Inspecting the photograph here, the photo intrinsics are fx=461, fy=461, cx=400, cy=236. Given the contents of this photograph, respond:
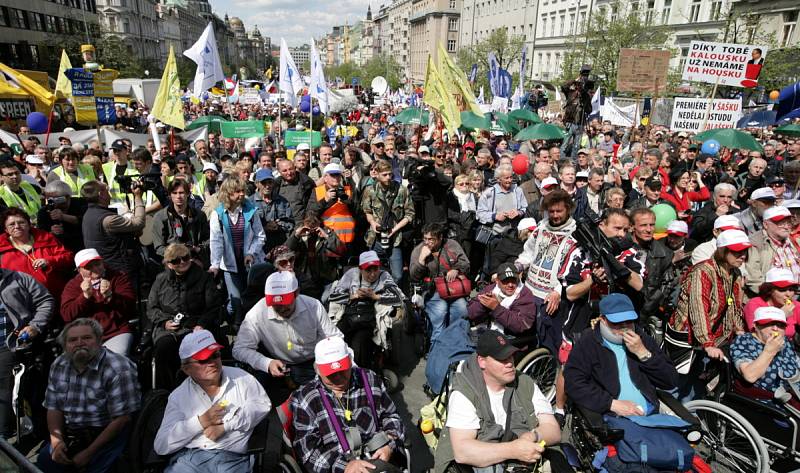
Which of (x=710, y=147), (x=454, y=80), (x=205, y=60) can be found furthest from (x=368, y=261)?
(x=710, y=147)

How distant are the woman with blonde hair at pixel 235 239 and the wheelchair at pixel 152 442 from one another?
199 cm

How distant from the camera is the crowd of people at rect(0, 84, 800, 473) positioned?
308 cm

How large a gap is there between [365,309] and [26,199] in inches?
188

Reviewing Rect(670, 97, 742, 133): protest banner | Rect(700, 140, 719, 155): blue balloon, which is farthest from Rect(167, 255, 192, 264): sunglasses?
Rect(670, 97, 742, 133): protest banner

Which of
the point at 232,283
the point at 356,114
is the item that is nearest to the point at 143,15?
the point at 356,114

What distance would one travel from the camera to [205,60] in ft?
31.8

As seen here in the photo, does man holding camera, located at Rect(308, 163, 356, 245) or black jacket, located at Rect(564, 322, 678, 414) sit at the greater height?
man holding camera, located at Rect(308, 163, 356, 245)

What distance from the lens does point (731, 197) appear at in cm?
626

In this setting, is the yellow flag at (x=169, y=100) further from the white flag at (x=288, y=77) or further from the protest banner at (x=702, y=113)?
the protest banner at (x=702, y=113)

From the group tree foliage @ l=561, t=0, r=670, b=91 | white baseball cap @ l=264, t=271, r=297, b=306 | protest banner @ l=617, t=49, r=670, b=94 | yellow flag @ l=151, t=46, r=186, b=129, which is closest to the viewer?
white baseball cap @ l=264, t=271, r=297, b=306

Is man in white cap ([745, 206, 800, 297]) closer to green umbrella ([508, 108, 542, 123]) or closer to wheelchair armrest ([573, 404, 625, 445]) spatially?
wheelchair armrest ([573, 404, 625, 445])

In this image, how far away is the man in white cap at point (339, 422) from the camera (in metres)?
3.01

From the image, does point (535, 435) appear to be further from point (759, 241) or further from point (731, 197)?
point (731, 197)

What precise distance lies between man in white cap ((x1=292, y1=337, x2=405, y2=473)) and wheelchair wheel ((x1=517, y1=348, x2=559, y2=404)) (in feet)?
5.47
